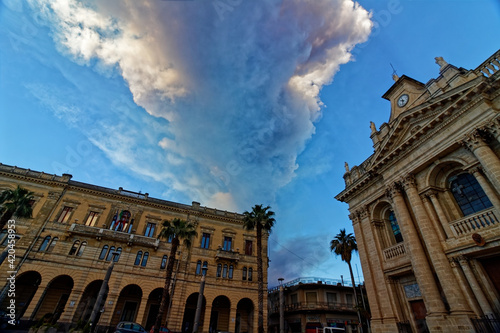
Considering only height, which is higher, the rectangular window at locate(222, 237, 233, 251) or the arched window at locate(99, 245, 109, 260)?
the rectangular window at locate(222, 237, 233, 251)

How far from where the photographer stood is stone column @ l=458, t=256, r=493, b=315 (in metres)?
10.7

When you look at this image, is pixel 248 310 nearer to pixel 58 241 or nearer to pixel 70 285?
pixel 70 285

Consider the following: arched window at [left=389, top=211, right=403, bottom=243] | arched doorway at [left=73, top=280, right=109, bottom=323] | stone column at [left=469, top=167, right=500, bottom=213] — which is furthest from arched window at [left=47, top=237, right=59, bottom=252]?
stone column at [left=469, top=167, right=500, bottom=213]

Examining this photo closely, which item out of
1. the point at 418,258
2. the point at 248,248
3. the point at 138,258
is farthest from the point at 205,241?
the point at 418,258

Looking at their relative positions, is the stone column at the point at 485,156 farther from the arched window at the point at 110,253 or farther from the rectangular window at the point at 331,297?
the arched window at the point at 110,253

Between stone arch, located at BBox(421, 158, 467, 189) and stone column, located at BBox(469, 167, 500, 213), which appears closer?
stone column, located at BBox(469, 167, 500, 213)

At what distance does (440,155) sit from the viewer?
1385 cm

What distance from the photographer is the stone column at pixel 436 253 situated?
11250 millimetres

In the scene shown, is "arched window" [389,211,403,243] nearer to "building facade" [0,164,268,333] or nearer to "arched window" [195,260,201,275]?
"building facade" [0,164,268,333]

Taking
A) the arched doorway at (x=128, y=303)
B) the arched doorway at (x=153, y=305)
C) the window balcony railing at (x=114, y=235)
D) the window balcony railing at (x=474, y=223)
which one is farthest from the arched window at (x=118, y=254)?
the window balcony railing at (x=474, y=223)

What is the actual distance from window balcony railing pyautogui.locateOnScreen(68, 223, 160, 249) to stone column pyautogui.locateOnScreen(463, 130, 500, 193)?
103ft

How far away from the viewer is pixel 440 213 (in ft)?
44.6

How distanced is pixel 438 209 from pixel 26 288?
1559 inches

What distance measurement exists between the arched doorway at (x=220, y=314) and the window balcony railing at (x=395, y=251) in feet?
76.8
